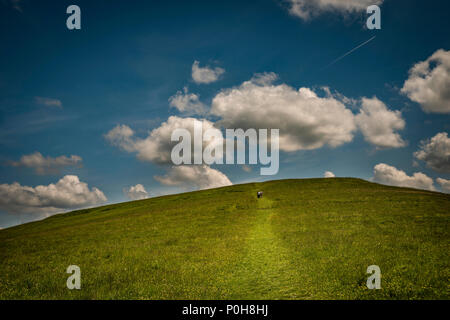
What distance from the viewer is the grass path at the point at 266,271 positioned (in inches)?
488

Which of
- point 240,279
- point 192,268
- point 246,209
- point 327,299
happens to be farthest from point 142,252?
point 246,209

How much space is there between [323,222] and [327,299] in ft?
62.9

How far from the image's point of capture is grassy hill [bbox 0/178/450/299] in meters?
13.0

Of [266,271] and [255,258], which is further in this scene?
[255,258]

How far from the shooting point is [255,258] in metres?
18.4

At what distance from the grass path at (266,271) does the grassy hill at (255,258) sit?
59 mm

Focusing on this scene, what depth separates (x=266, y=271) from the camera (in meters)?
15.5

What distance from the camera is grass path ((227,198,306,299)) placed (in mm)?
12406

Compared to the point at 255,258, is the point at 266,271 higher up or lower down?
lower down

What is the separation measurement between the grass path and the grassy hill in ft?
0.19

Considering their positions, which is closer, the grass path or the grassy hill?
the grass path

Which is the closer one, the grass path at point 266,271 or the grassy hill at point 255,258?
the grass path at point 266,271

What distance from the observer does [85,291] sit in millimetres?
13914

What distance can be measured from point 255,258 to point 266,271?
2.98 metres
